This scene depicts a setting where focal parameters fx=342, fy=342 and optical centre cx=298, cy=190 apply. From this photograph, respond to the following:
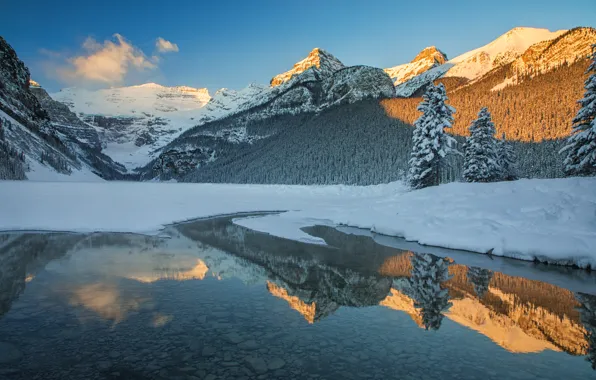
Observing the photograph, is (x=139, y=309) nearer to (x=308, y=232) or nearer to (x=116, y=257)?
(x=116, y=257)

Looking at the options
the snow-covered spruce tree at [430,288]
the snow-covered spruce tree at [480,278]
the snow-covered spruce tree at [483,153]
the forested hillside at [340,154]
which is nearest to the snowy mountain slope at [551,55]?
the forested hillside at [340,154]

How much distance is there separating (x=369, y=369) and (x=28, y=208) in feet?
92.5

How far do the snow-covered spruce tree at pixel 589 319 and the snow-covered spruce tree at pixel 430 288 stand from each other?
2.45m

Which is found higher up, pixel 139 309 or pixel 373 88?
pixel 373 88

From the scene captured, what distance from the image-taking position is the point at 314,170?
116312mm

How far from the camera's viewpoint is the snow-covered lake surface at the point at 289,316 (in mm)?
5355

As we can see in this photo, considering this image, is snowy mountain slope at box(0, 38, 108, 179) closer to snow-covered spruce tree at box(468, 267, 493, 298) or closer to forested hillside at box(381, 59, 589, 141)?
snow-covered spruce tree at box(468, 267, 493, 298)

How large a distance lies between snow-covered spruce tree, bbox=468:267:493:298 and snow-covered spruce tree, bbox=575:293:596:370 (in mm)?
2085

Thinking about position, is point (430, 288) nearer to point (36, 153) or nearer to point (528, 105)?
point (528, 105)

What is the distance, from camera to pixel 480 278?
1074cm

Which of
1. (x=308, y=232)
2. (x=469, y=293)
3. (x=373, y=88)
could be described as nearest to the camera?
(x=469, y=293)

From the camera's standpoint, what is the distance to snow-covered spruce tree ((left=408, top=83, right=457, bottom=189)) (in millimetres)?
32531

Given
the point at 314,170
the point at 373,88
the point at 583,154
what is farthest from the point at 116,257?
the point at 373,88

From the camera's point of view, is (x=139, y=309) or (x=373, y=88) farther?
(x=373, y=88)
